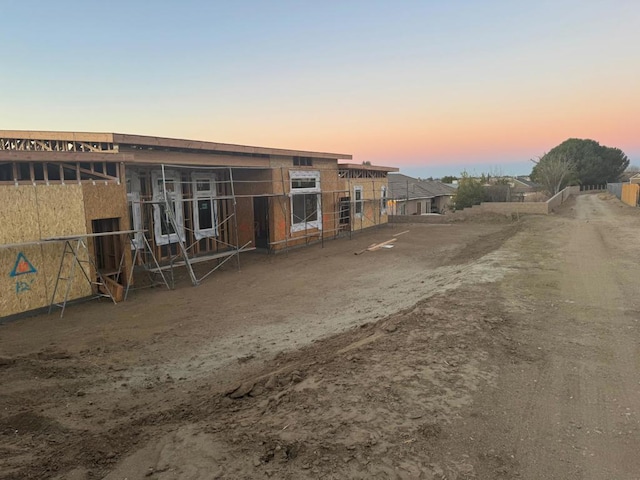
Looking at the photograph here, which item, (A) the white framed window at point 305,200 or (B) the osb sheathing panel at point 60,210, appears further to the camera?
(A) the white framed window at point 305,200

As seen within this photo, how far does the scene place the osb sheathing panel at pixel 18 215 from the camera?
9188 mm

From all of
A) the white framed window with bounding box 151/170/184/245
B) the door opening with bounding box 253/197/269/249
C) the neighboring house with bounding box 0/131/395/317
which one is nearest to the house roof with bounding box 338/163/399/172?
the neighboring house with bounding box 0/131/395/317

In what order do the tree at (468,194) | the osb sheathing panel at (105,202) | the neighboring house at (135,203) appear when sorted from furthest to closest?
1. the tree at (468,194)
2. the osb sheathing panel at (105,202)
3. the neighboring house at (135,203)

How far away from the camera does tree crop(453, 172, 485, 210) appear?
38.7 meters

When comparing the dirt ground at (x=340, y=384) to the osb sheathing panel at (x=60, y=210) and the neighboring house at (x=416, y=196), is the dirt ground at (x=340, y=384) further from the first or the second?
the neighboring house at (x=416, y=196)

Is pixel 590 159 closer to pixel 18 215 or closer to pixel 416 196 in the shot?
pixel 416 196

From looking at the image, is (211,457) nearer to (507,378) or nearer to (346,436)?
(346,436)

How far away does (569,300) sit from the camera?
827cm

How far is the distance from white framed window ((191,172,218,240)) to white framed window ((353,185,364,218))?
10.5 m

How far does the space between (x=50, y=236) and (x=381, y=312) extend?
8104 mm

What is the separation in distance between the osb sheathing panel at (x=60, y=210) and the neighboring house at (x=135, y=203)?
0.08 ft

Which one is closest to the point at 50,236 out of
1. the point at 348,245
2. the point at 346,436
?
the point at 346,436

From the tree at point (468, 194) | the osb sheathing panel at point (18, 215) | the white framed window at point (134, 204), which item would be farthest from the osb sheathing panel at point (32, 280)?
the tree at point (468, 194)

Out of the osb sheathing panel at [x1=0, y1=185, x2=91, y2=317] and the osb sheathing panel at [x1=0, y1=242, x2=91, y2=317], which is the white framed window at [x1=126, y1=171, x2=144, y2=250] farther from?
the osb sheathing panel at [x1=0, y1=242, x2=91, y2=317]
